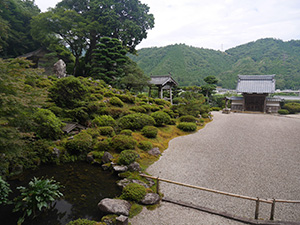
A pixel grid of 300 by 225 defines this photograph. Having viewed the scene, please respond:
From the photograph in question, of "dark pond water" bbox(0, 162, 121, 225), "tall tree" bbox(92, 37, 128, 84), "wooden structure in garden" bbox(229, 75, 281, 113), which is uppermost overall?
"tall tree" bbox(92, 37, 128, 84)

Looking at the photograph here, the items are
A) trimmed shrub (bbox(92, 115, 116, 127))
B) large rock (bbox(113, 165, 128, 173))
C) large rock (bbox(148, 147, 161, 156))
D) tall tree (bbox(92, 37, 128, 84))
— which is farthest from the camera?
tall tree (bbox(92, 37, 128, 84))

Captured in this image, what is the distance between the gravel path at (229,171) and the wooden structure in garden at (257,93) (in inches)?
492

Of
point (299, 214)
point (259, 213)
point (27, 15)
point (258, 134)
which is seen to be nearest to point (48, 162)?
point (259, 213)

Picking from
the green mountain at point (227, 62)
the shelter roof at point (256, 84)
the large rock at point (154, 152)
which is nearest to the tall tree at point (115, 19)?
the shelter roof at point (256, 84)

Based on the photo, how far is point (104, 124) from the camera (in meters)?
11.6

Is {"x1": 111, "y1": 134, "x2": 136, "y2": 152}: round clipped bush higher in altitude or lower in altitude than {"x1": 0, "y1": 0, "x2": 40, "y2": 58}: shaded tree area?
lower

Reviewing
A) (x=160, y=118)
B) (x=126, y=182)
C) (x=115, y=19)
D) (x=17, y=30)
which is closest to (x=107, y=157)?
(x=126, y=182)

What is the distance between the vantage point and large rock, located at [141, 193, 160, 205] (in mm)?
5621

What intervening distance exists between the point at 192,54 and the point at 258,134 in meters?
59.4

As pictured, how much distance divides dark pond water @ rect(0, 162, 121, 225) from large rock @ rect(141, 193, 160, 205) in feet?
3.54

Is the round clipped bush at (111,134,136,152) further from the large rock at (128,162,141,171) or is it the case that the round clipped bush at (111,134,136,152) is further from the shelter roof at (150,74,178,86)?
the shelter roof at (150,74,178,86)

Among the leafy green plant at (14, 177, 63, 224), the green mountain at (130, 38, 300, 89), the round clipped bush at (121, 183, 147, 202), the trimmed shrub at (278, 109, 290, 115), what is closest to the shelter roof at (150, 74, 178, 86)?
the trimmed shrub at (278, 109, 290, 115)

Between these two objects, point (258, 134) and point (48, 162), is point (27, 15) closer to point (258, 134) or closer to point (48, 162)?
point (48, 162)

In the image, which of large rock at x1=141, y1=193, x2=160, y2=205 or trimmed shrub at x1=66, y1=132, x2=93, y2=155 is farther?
trimmed shrub at x1=66, y1=132, x2=93, y2=155
